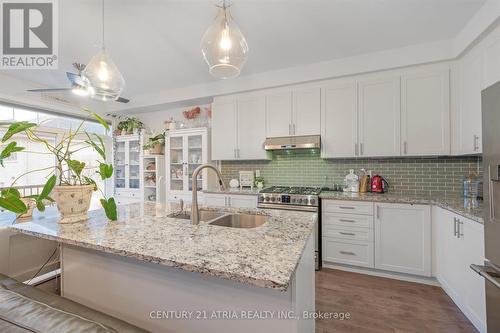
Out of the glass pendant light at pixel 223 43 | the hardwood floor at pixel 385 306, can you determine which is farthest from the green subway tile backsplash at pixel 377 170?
Answer: the glass pendant light at pixel 223 43

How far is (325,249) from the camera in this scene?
2.62m

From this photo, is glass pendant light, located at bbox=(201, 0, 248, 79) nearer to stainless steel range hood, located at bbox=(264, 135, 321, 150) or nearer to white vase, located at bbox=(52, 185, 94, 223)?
white vase, located at bbox=(52, 185, 94, 223)

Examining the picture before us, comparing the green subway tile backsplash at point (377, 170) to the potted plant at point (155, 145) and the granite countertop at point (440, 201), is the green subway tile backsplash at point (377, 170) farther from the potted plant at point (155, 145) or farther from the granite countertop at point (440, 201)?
the potted plant at point (155, 145)

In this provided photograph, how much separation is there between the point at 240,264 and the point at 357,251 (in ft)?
7.28

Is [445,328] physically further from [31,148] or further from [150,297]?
[31,148]

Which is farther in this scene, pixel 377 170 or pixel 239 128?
pixel 239 128

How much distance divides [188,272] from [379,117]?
271 cm

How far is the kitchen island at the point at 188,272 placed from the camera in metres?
0.81

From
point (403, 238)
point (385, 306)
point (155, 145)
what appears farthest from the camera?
point (155, 145)

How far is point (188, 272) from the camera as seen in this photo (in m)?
0.96

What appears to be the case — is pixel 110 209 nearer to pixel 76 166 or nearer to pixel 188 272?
pixel 76 166

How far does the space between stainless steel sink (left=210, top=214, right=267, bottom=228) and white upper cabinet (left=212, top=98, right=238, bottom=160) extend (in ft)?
6.18

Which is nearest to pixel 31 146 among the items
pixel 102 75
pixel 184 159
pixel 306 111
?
pixel 184 159

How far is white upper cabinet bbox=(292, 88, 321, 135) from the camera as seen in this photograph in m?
2.93
